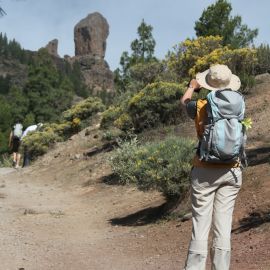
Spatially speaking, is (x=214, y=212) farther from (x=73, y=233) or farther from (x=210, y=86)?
(x=73, y=233)

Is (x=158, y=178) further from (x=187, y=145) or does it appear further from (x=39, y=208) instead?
(x=39, y=208)

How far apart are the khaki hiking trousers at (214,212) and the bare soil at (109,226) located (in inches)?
37.5

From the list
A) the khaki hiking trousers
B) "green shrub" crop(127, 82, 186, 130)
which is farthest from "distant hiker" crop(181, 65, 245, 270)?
"green shrub" crop(127, 82, 186, 130)

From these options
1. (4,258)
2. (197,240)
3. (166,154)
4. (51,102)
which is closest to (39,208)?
(166,154)

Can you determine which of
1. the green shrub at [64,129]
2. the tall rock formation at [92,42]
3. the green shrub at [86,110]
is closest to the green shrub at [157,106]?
the green shrub at [64,129]

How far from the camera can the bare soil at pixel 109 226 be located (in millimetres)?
6441

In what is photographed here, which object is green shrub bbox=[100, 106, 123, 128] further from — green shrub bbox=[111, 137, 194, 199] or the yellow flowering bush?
green shrub bbox=[111, 137, 194, 199]

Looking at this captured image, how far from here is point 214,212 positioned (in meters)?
4.84

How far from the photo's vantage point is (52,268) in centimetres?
633

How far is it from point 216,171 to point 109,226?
174 inches

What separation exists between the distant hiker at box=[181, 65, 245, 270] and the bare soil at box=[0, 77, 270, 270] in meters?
0.99

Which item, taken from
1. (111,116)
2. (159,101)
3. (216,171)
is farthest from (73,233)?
(111,116)

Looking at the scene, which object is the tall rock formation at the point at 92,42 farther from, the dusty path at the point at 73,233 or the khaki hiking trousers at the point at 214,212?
the khaki hiking trousers at the point at 214,212

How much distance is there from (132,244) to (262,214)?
5.53 ft
